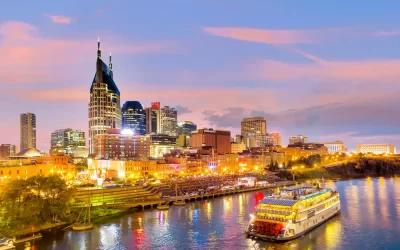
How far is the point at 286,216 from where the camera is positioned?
50.8m

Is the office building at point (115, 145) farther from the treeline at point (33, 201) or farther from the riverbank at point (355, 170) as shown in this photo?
the treeline at point (33, 201)

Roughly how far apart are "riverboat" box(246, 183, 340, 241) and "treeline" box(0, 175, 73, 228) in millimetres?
31690

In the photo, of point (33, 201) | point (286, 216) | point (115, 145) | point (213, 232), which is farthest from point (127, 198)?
point (115, 145)

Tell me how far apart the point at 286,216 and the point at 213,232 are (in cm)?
1155

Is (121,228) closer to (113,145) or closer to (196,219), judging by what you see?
(196,219)

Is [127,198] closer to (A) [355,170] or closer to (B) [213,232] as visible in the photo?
(B) [213,232]

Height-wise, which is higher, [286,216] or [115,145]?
[115,145]

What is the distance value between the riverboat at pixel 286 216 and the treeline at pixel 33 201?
104ft

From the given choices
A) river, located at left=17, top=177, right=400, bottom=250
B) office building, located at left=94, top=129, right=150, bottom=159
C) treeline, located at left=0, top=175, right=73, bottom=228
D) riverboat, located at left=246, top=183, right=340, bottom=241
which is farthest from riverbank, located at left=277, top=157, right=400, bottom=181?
treeline, located at left=0, top=175, right=73, bottom=228

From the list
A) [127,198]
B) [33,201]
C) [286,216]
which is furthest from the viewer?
[127,198]

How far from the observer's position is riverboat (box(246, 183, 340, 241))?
49222 mm

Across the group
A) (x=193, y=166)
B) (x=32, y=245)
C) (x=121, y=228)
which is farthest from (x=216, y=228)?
(x=193, y=166)

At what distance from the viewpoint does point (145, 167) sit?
125 metres

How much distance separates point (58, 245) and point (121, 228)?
37.1 ft
